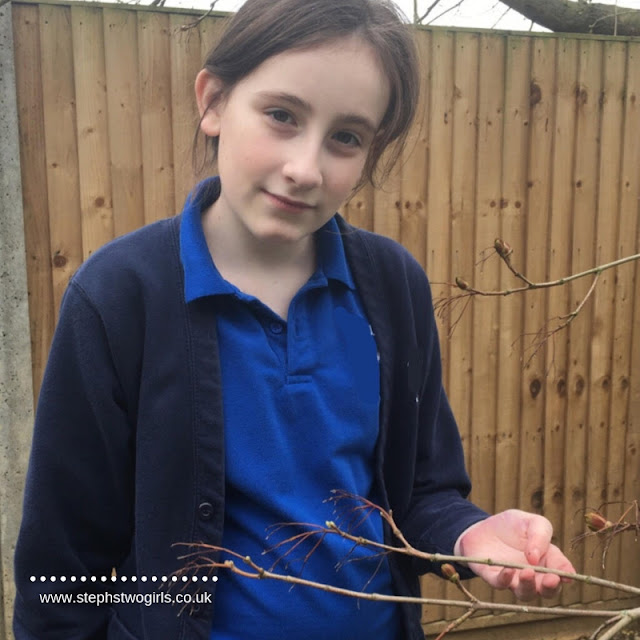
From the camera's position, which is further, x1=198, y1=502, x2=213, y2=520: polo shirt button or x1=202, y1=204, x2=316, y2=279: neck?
x1=202, y1=204, x2=316, y2=279: neck

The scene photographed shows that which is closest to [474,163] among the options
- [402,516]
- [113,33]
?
[113,33]

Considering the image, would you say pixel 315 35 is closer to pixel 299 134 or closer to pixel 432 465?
pixel 299 134

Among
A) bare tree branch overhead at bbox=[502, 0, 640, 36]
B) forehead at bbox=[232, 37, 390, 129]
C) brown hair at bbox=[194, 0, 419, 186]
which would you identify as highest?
bare tree branch overhead at bbox=[502, 0, 640, 36]

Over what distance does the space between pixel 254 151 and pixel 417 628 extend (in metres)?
0.91

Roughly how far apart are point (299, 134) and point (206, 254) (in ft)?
0.86

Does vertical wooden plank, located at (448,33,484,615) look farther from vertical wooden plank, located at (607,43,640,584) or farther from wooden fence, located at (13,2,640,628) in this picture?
vertical wooden plank, located at (607,43,640,584)

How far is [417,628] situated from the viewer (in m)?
1.33

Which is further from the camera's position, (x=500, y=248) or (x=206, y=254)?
(x=206, y=254)

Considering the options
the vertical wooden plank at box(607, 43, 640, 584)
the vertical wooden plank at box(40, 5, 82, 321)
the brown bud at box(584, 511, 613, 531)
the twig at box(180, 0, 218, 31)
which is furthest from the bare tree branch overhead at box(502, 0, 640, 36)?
the brown bud at box(584, 511, 613, 531)

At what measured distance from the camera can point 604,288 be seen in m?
3.41

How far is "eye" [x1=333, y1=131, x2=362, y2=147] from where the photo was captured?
45.6 inches

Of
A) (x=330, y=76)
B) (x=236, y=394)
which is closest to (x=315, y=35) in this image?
(x=330, y=76)

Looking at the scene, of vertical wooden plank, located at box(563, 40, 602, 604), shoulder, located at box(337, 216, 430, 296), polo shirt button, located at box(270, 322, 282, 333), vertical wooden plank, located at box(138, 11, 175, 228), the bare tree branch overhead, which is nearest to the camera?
polo shirt button, located at box(270, 322, 282, 333)

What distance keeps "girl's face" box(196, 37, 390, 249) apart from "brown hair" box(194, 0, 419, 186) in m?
0.02
